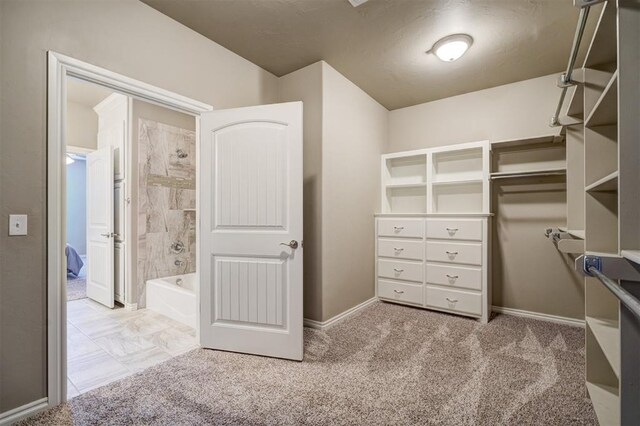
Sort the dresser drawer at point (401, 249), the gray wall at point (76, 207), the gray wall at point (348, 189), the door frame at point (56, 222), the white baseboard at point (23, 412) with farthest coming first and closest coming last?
the gray wall at point (76, 207) < the dresser drawer at point (401, 249) < the gray wall at point (348, 189) < the door frame at point (56, 222) < the white baseboard at point (23, 412)

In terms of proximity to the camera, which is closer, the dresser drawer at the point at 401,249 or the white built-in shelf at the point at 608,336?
the white built-in shelf at the point at 608,336

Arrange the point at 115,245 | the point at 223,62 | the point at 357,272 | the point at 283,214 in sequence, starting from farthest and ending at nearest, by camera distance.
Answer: the point at 115,245 < the point at 357,272 < the point at 223,62 < the point at 283,214

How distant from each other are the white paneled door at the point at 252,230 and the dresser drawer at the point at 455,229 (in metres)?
1.75

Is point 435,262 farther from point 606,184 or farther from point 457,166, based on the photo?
point 606,184

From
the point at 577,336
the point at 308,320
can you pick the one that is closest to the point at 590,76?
the point at 577,336

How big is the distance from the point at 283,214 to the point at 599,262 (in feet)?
5.78

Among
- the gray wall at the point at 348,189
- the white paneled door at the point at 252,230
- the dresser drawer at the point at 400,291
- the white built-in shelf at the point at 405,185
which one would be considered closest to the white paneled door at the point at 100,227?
the white paneled door at the point at 252,230

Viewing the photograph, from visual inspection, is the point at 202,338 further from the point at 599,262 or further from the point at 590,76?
the point at 590,76

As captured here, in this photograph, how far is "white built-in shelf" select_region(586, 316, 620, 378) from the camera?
1229 mm

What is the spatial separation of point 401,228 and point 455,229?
595 mm

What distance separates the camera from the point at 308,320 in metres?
2.84

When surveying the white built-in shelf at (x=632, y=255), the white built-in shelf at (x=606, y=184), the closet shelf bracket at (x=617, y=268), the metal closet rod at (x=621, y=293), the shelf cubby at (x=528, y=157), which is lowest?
the metal closet rod at (x=621, y=293)

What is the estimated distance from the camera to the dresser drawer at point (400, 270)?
331 centimetres

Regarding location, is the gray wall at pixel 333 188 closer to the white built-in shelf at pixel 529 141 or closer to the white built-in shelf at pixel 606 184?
the white built-in shelf at pixel 529 141
